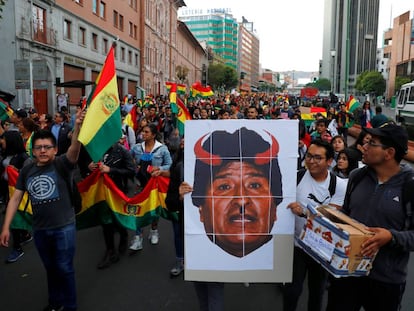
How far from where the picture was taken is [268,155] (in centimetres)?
296

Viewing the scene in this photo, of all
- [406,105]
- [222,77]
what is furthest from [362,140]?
[222,77]

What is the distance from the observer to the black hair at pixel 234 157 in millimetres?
2949

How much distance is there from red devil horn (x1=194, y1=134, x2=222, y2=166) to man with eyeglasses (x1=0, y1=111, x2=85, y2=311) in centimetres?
113

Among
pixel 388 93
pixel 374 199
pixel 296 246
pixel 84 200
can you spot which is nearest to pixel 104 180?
pixel 84 200

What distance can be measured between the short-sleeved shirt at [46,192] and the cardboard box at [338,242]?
→ 84.3 inches

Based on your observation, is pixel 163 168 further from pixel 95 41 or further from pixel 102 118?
pixel 95 41

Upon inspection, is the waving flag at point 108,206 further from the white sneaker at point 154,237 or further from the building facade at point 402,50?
the building facade at point 402,50

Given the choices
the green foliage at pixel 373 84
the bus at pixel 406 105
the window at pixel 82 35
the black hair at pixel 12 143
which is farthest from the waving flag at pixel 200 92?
the green foliage at pixel 373 84

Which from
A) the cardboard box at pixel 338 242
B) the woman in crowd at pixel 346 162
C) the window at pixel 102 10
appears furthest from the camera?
the window at pixel 102 10

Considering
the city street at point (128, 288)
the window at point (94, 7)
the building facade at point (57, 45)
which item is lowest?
the city street at point (128, 288)

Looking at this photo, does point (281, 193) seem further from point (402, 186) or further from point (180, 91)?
point (180, 91)

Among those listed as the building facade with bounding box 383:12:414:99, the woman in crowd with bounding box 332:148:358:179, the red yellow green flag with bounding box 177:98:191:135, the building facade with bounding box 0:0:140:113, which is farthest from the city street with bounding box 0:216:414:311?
the building facade with bounding box 383:12:414:99

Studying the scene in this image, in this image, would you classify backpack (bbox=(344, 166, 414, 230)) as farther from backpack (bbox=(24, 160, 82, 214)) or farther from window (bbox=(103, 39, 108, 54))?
window (bbox=(103, 39, 108, 54))

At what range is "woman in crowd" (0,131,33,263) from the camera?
17.2 ft
